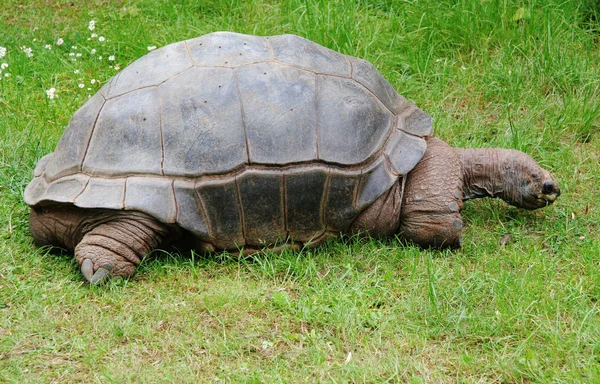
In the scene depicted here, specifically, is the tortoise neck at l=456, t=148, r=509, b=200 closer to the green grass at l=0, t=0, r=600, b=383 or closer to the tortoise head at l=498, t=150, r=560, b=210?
the tortoise head at l=498, t=150, r=560, b=210

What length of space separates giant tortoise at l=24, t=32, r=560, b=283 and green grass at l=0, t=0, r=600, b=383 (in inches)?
8.6

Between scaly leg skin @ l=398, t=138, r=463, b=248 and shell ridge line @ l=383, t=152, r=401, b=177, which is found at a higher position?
shell ridge line @ l=383, t=152, r=401, b=177

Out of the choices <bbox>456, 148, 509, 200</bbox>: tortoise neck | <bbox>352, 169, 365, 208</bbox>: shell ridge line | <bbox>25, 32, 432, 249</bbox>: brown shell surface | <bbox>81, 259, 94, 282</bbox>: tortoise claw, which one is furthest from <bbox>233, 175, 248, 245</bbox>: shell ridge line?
<bbox>456, 148, 509, 200</bbox>: tortoise neck

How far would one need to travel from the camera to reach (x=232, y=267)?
525 centimetres

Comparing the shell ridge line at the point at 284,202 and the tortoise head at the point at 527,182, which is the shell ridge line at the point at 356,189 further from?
the tortoise head at the point at 527,182

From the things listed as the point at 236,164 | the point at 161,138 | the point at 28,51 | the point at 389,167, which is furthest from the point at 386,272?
the point at 28,51

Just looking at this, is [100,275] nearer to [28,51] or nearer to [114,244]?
[114,244]

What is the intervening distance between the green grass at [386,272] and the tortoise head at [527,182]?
20 cm

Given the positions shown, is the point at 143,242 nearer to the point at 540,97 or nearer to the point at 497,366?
the point at 497,366

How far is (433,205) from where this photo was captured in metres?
→ 5.43

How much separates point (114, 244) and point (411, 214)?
2059 mm

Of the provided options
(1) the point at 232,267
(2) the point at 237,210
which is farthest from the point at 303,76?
(1) the point at 232,267

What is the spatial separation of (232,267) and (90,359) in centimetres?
126

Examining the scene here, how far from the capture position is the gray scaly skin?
503 cm
